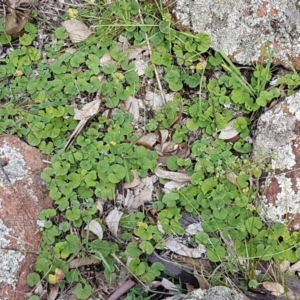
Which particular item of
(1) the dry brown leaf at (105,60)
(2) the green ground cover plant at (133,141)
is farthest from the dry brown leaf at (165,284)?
(1) the dry brown leaf at (105,60)

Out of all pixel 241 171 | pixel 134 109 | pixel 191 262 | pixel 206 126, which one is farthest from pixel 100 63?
pixel 191 262

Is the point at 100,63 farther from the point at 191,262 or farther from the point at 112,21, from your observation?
the point at 191,262

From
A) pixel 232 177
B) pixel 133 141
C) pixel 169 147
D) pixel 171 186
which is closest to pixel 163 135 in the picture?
pixel 169 147

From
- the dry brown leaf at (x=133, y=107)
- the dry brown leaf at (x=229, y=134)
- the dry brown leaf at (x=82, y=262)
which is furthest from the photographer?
the dry brown leaf at (x=133, y=107)

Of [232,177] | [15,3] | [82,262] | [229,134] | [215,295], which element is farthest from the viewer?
[15,3]

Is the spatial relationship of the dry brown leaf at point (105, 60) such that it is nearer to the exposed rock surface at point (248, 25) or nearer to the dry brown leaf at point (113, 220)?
the exposed rock surface at point (248, 25)

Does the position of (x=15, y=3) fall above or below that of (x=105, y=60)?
above

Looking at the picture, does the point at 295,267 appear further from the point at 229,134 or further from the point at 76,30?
the point at 76,30

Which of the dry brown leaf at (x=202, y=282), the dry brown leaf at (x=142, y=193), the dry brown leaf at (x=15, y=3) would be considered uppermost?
the dry brown leaf at (x=15, y=3)
